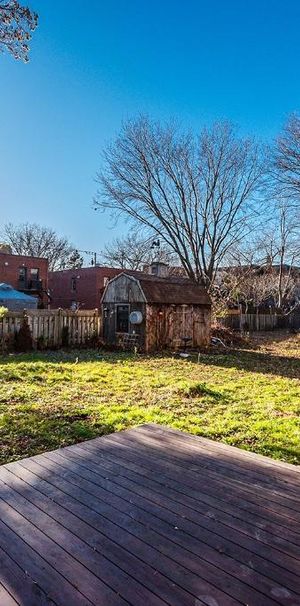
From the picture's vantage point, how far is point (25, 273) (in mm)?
30328

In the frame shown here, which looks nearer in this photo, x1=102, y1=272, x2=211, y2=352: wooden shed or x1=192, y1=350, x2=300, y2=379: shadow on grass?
x1=192, y1=350, x2=300, y2=379: shadow on grass

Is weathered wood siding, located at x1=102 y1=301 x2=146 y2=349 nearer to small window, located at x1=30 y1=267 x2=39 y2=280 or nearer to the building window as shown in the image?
the building window

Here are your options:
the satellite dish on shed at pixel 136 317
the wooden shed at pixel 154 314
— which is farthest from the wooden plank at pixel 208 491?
the wooden shed at pixel 154 314

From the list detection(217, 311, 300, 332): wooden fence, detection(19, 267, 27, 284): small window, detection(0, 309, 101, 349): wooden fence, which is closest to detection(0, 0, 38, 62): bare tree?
detection(0, 309, 101, 349): wooden fence

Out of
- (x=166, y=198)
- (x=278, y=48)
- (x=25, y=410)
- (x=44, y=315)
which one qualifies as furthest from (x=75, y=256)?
(x=25, y=410)

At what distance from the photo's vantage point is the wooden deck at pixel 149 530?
1863 mm

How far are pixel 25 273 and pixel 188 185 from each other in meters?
15.7

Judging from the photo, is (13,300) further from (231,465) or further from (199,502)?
(199,502)

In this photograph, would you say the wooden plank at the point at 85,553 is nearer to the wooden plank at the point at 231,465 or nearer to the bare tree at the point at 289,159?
the wooden plank at the point at 231,465

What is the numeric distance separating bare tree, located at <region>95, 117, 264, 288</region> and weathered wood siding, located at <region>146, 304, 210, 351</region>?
4998mm

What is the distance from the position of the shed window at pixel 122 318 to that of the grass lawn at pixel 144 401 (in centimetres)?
332

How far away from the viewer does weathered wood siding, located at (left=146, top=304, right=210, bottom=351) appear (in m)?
14.8

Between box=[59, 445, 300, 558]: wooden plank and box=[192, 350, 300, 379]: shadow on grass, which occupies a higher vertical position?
box=[59, 445, 300, 558]: wooden plank

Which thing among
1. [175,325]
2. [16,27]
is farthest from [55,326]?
[16,27]
